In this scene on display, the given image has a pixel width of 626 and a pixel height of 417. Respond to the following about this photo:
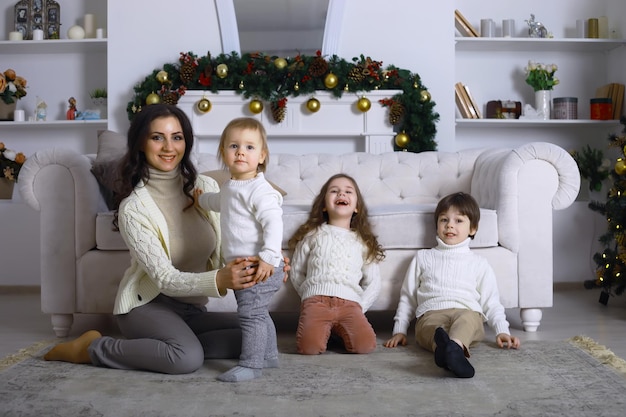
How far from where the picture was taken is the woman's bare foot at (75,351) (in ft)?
7.99

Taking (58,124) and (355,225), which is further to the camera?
(58,124)

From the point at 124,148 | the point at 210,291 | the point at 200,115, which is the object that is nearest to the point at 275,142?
the point at 200,115

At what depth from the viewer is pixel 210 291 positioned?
223cm

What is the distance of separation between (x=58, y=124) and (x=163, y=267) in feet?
11.0

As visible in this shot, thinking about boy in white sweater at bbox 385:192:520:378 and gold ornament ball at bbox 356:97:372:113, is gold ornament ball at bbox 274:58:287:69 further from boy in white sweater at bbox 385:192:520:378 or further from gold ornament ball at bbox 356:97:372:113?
boy in white sweater at bbox 385:192:520:378

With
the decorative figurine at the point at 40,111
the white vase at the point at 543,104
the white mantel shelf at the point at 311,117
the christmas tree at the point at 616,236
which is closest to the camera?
the christmas tree at the point at 616,236

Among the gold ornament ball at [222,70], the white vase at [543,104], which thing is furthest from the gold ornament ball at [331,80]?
the white vase at [543,104]

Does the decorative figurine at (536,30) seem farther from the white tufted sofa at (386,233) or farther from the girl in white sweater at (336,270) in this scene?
the girl in white sweater at (336,270)

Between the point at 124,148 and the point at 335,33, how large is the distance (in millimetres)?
2270

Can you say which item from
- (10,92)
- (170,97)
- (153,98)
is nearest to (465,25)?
(170,97)

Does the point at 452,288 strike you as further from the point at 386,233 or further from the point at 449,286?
the point at 386,233

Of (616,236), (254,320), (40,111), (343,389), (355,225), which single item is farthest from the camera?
Result: (40,111)

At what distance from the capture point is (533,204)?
10.2 ft

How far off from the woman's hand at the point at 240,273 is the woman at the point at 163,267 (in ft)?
0.09
